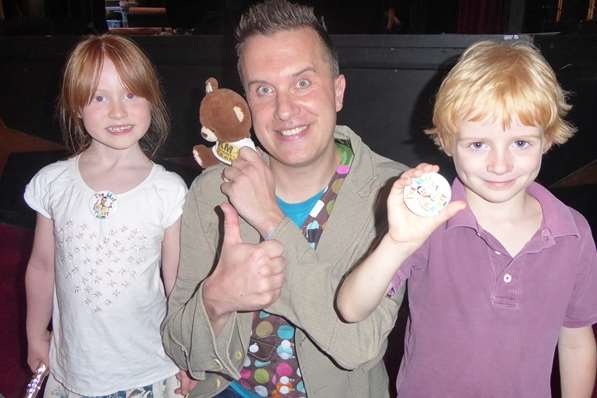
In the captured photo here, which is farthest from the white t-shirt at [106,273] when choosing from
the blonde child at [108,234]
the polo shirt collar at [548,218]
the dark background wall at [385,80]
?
the dark background wall at [385,80]

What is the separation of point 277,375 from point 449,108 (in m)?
0.75

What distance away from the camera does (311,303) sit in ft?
3.69

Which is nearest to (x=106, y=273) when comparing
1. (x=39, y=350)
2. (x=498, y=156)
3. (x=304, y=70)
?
(x=39, y=350)

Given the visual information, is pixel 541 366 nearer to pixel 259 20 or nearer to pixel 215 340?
pixel 215 340

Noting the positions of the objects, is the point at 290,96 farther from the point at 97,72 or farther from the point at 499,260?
the point at 499,260

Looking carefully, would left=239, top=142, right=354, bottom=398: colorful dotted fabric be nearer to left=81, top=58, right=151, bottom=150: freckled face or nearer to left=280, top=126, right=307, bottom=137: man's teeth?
left=280, top=126, right=307, bottom=137: man's teeth

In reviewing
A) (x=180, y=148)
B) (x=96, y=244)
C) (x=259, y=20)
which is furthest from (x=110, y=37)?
(x=180, y=148)

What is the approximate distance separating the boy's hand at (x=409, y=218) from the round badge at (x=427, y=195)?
0.04 feet

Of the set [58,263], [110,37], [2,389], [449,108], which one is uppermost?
[110,37]

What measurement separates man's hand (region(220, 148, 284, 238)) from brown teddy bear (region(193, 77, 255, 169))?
36mm

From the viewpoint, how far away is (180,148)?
375 cm

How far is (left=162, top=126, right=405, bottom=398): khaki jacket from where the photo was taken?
1.13 m

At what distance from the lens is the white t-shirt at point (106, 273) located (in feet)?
4.27

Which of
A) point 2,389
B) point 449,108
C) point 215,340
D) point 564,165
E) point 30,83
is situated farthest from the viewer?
point 30,83
